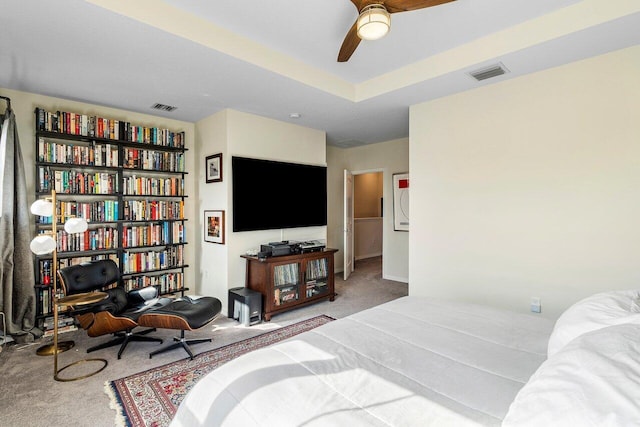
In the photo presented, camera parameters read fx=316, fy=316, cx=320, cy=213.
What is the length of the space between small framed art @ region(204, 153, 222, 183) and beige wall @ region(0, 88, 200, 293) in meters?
0.42

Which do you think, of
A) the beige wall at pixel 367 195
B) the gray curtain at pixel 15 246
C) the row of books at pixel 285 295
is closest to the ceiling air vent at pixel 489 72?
the row of books at pixel 285 295

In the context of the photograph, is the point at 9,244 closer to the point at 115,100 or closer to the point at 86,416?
the point at 115,100

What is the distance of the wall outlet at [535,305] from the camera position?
284 centimetres

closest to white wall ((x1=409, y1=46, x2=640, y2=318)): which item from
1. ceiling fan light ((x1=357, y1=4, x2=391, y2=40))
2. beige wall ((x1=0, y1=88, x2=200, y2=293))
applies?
ceiling fan light ((x1=357, y1=4, x2=391, y2=40))

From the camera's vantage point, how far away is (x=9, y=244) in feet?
9.77

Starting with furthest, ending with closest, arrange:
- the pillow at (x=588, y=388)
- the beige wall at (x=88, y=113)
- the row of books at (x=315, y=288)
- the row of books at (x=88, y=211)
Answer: the row of books at (x=315, y=288)
the row of books at (x=88, y=211)
the beige wall at (x=88, y=113)
the pillow at (x=588, y=388)

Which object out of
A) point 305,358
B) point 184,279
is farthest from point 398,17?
point 184,279

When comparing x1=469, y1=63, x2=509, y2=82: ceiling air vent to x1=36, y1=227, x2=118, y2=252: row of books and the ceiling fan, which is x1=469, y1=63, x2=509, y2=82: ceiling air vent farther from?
x1=36, y1=227, x2=118, y2=252: row of books

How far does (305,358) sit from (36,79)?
3.56m

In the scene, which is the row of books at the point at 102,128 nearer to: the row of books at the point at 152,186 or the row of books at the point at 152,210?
the row of books at the point at 152,186

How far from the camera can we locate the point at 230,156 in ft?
12.4

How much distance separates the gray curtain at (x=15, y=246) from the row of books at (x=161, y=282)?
34.9 inches

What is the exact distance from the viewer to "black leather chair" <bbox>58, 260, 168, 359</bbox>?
262cm

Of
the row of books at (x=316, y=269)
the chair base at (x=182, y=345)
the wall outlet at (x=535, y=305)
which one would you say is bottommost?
the chair base at (x=182, y=345)
